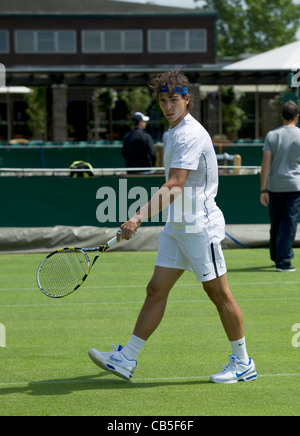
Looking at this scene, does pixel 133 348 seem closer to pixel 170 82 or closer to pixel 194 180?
pixel 194 180

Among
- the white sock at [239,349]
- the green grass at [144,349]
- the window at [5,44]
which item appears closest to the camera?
the green grass at [144,349]

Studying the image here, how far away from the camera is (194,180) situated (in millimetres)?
5871

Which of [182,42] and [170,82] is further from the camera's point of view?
[182,42]

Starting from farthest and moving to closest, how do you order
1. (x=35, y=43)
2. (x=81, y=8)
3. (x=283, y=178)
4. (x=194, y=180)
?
(x=81, y=8)
(x=35, y=43)
(x=283, y=178)
(x=194, y=180)

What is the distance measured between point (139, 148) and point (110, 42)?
140 feet

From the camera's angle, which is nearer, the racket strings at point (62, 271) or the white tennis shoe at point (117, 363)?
the white tennis shoe at point (117, 363)

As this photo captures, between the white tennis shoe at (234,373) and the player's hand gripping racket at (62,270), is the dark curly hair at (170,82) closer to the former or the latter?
the player's hand gripping racket at (62,270)

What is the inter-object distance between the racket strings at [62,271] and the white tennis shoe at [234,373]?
3.82 feet

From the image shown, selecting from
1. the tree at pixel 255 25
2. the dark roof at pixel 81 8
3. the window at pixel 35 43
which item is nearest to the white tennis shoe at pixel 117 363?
the window at pixel 35 43

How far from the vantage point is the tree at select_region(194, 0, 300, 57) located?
91.9 m

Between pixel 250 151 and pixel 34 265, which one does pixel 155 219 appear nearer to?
pixel 34 265

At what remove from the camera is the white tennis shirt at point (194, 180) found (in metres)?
5.76

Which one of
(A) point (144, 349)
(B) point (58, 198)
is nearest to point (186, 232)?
(A) point (144, 349)
